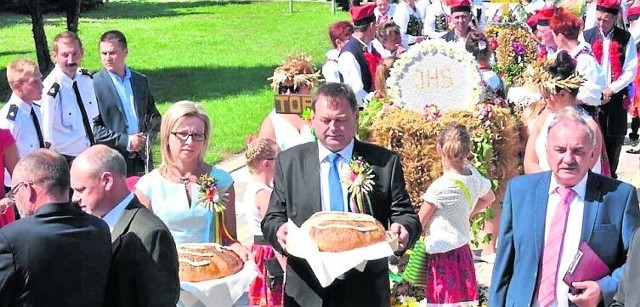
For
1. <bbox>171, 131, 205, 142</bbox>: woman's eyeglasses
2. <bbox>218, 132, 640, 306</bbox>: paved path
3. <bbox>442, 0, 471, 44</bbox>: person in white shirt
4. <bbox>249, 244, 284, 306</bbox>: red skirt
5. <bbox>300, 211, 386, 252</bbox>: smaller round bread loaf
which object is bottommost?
<bbox>218, 132, 640, 306</bbox>: paved path

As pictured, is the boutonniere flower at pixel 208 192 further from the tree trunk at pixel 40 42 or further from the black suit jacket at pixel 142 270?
the tree trunk at pixel 40 42

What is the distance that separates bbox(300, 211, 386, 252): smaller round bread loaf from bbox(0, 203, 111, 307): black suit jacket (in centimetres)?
110

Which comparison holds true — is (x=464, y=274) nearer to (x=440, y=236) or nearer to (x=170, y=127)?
(x=440, y=236)

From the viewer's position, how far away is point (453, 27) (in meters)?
11.5

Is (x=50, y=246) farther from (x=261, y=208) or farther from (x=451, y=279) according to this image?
(x=451, y=279)

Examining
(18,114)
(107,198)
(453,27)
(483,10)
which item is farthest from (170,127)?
(483,10)

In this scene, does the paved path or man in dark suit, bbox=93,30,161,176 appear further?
the paved path

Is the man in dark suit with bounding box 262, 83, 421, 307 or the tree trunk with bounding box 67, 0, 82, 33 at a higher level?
the tree trunk with bounding box 67, 0, 82, 33

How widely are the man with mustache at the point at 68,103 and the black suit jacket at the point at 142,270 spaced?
13.9 feet

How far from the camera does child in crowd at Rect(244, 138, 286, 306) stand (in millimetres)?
6762

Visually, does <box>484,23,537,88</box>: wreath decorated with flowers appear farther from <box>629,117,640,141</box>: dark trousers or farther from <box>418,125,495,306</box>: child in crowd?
<box>418,125,495,306</box>: child in crowd

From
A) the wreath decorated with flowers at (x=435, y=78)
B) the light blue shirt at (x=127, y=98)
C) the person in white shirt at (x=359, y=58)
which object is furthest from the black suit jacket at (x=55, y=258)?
the person in white shirt at (x=359, y=58)

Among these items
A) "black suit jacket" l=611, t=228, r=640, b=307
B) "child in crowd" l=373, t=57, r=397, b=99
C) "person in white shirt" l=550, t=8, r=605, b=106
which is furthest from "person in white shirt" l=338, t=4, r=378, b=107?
"black suit jacket" l=611, t=228, r=640, b=307

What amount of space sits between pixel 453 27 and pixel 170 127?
667 cm
